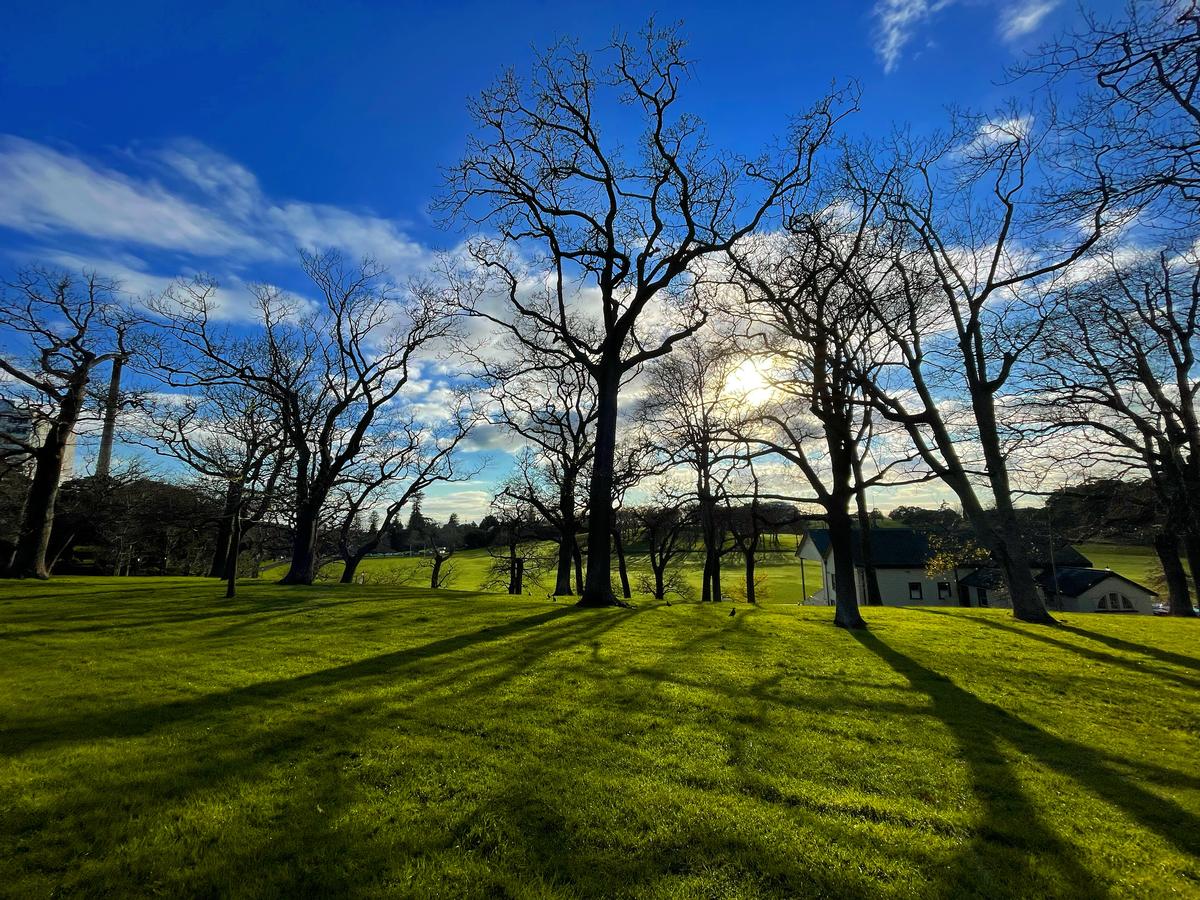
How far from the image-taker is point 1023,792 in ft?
14.5

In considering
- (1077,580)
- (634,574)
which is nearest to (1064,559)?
(1077,580)

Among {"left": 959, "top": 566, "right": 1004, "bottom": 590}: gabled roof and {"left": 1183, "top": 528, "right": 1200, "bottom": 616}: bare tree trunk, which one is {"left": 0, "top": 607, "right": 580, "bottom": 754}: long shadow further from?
{"left": 959, "top": 566, "right": 1004, "bottom": 590}: gabled roof

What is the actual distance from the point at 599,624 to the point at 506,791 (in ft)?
26.0

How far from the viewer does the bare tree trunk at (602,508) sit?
14.7m

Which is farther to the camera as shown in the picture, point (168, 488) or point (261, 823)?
point (168, 488)

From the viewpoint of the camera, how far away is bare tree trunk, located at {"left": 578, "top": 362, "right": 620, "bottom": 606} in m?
14.7

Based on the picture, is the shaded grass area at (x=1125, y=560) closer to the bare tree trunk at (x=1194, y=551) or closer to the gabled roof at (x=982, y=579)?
the gabled roof at (x=982, y=579)

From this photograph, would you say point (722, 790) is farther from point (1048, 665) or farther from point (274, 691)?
point (1048, 665)

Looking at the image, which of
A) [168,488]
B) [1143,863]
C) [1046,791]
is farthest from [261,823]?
[168,488]

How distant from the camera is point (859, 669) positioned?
8.57 metres

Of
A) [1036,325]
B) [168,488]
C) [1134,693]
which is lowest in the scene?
[1134,693]

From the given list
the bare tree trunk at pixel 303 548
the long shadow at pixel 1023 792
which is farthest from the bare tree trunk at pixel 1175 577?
the bare tree trunk at pixel 303 548

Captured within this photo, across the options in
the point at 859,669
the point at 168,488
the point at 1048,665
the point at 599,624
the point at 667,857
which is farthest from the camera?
the point at 168,488

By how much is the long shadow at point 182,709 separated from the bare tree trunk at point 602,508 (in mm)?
6092
